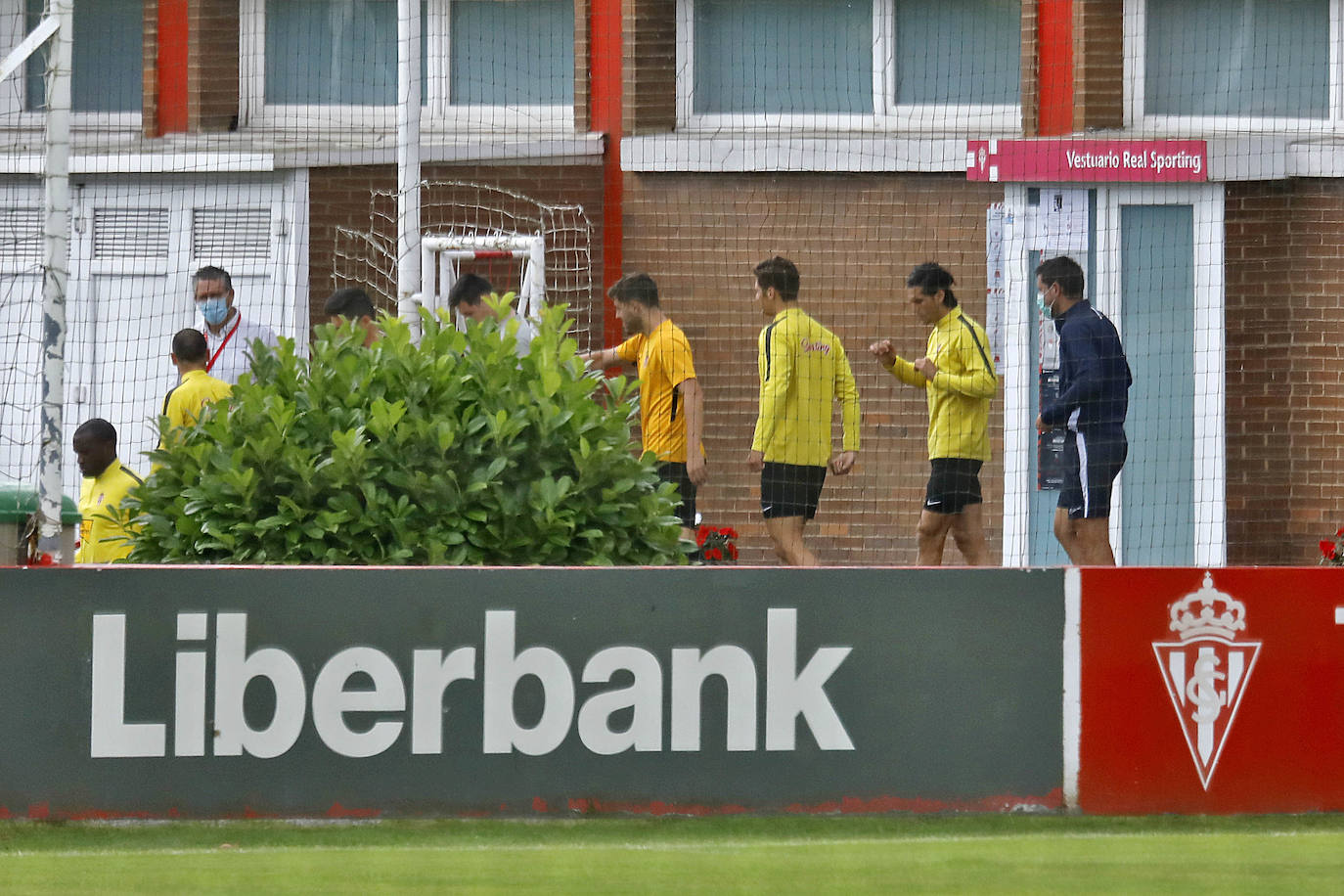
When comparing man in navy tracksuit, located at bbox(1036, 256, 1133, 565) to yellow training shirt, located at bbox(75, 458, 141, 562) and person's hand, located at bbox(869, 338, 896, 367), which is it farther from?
yellow training shirt, located at bbox(75, 458, 141, 562)

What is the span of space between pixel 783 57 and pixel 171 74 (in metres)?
4.59

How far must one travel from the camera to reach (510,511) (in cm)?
668

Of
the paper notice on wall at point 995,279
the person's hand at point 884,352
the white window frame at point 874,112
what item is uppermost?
the white window frame at point 874,112

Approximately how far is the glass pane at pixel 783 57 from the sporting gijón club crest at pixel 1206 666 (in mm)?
8081

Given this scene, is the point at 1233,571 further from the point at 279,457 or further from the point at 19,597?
the point at 19,597

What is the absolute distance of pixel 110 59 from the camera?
14.4 meters

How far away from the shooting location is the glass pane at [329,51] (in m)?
14.4

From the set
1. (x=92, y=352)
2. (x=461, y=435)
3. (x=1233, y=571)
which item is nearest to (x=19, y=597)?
(x=461, y=435)

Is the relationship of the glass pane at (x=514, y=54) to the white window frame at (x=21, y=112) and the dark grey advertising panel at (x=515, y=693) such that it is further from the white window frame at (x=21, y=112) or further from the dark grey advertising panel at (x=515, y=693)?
the dark grey advertising panel at (x=515, y=693)

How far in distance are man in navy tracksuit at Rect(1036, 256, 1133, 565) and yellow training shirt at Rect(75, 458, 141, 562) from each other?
A: 4525 millimetres

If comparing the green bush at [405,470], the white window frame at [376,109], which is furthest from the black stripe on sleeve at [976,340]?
the white window frame at [376,109]

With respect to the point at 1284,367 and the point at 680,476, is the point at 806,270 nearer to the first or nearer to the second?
Answer: the point at 1284,367

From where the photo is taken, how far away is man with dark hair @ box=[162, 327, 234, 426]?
895 centimetres

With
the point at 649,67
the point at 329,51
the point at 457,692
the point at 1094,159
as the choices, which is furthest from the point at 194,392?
the point at 1094,159
